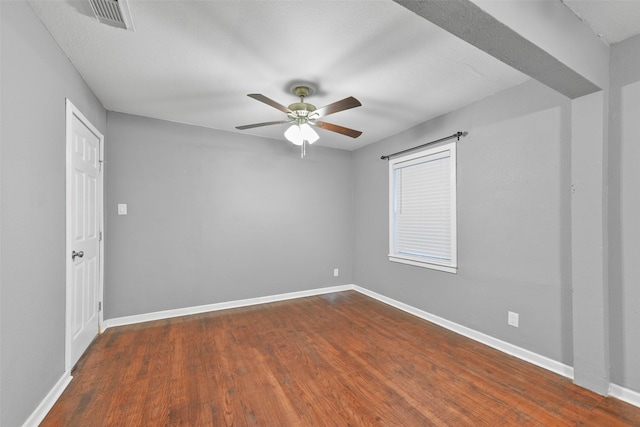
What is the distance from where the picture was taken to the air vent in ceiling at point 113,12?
5.01ft

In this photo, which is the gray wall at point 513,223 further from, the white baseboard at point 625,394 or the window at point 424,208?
the white baseboard at point 625,394

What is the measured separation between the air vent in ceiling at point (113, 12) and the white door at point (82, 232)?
0.84 meters

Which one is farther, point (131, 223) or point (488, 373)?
point (131, 223)

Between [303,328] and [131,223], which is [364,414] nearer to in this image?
[303,328]

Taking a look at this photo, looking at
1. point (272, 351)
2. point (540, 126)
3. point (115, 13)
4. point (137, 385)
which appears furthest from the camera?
point (272, 351)

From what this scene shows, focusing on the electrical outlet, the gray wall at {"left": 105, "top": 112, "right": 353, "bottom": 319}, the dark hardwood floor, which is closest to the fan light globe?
the gray wall at {"left": 105, "top": 112, "right": 353, "bottom": 319}

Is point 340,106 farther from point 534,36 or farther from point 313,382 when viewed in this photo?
point 313,382

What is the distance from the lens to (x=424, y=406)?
183 centimetres

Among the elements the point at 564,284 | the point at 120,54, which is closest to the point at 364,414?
the point at 564,284

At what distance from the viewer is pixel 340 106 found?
219cm

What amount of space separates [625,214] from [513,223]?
74 cm

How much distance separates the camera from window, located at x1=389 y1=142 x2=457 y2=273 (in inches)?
125

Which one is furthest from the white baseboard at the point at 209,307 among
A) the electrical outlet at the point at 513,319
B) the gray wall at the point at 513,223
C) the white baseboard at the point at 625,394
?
the white baseboard at the point at 625,394

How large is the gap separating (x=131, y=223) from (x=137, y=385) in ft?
6.34
